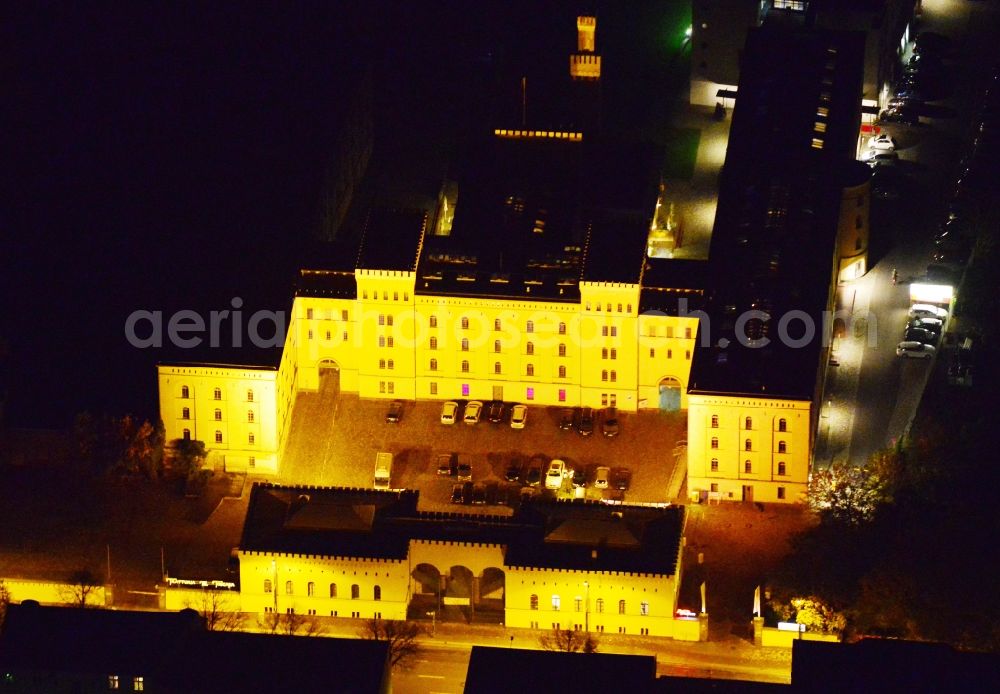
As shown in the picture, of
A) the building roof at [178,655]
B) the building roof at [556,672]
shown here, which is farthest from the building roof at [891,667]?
the building roof at [178,655]

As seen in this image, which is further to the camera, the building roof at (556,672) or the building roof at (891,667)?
the building roof at (556,672)

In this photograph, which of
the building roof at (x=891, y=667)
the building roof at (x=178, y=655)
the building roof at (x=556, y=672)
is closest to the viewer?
the building roof at (x=891, y=667)

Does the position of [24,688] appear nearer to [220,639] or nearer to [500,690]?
[220,639]

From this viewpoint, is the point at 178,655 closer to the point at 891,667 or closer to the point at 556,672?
the point at 556,672

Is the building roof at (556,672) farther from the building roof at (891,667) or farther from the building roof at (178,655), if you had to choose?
→ the building roof at (891,667)

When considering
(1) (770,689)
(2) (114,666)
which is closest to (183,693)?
(2) (114,666)

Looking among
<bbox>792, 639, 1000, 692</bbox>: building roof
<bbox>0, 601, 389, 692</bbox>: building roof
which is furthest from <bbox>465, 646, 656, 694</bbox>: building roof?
<bbox>792, 639, 1000, 692</bbox>: building roof
